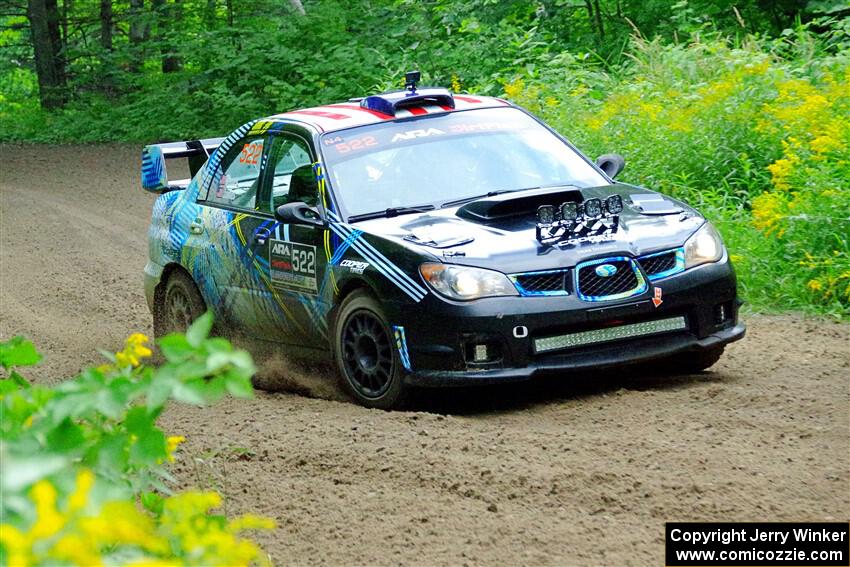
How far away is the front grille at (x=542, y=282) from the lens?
22.6ft

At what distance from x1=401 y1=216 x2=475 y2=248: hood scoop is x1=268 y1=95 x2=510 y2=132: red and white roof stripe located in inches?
44.9

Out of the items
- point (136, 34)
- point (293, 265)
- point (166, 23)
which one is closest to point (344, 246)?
point (293, 265)

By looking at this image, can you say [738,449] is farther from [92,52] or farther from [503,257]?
[92,52]

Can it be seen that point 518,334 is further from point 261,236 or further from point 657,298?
point 261,236

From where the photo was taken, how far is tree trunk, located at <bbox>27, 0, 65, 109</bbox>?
102 ft

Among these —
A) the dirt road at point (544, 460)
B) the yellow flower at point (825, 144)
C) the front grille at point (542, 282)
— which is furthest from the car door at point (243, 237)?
the yellow flower at point (825, 144)

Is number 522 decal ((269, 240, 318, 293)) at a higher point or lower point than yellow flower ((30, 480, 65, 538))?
lower

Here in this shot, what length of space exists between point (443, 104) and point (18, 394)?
5917 mm

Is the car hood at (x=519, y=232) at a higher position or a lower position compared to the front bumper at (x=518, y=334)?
higher

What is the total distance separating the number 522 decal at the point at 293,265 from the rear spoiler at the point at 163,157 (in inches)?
83.8

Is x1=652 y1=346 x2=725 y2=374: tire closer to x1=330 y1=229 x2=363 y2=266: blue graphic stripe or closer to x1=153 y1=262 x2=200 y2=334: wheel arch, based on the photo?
x1=330 y1=229 x2=363 y2=266: blue graphic stripe

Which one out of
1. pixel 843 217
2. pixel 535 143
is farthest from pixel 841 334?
pixel 535 143

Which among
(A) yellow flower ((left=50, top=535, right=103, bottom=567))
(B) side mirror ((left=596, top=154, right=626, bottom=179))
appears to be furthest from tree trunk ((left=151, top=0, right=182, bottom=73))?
(A) yellow flower ((left=50, top=535, right=103, bottom=567))

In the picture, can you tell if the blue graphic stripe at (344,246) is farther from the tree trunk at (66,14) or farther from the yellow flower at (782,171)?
the tree trunk at (66,14)
